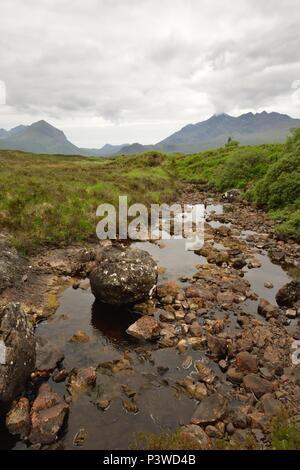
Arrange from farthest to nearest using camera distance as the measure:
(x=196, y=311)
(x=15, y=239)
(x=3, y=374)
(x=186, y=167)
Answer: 1. (x=186, y=167)
2. (x=15, y=239)
3. (x=196, y=311)
4. (x=3, y=374)

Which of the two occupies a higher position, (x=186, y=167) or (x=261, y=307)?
(x=186, y=167)

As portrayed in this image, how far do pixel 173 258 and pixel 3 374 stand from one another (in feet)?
42.4

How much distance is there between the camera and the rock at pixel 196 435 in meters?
7.40

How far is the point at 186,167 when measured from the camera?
73125 millimetres

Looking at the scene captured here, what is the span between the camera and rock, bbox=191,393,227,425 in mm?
8070

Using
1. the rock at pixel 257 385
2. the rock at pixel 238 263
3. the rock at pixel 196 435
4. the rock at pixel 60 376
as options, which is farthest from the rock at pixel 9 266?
the rock at pixel 238 263

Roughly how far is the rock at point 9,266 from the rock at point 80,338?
4095 mm

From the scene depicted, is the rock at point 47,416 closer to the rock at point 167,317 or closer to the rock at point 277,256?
the rock at point 167,317

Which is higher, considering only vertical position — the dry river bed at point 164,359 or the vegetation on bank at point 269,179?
the vegetation on bank at point 269,179

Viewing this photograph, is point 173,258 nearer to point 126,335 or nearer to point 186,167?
point 126,335

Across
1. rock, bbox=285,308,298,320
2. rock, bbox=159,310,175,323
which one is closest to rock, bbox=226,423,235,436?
rock, bbox=159,310,175,323
